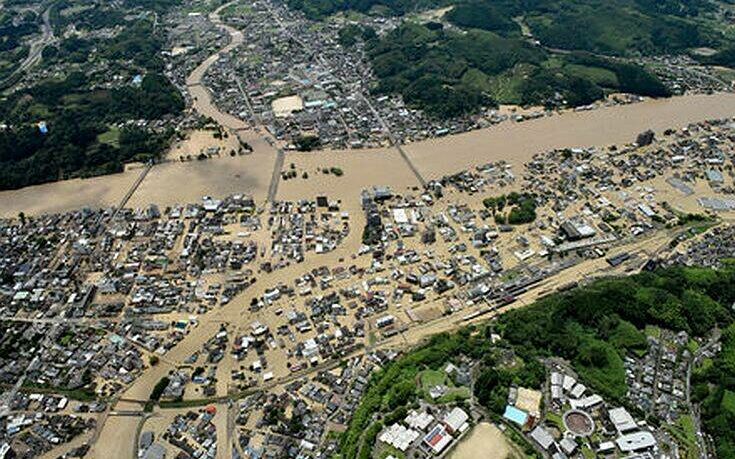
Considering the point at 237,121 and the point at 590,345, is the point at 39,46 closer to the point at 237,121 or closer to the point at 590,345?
the point at 237,121

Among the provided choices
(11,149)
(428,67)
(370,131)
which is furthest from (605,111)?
(11,149)

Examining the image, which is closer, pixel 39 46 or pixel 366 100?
pixel 366 100

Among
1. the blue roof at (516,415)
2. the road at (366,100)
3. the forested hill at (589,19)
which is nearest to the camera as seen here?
the blue roof at (516,415)

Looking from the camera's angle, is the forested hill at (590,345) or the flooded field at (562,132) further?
the flooded field at (562,132)

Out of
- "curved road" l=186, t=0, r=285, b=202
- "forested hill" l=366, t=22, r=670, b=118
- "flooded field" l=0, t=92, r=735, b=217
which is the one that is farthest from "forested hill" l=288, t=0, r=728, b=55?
"curved road" l=186, t=0, r=285, b=202

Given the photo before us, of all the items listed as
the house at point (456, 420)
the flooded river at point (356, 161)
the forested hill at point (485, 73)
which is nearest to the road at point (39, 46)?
the flooded river at point (356, 161)

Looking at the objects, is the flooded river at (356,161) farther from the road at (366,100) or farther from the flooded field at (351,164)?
the road at (366,100)

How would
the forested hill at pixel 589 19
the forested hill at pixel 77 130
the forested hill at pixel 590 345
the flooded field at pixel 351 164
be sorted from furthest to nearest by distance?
the forested hill at pixel 589 19 → the forested hill at pixel 77 130 → the flooded field at pixel 351 164 → the forested hill at pixel 590 345

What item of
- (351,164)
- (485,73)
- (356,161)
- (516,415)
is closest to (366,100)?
(356,161)

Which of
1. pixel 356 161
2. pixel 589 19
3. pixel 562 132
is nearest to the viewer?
pixel 356 161
